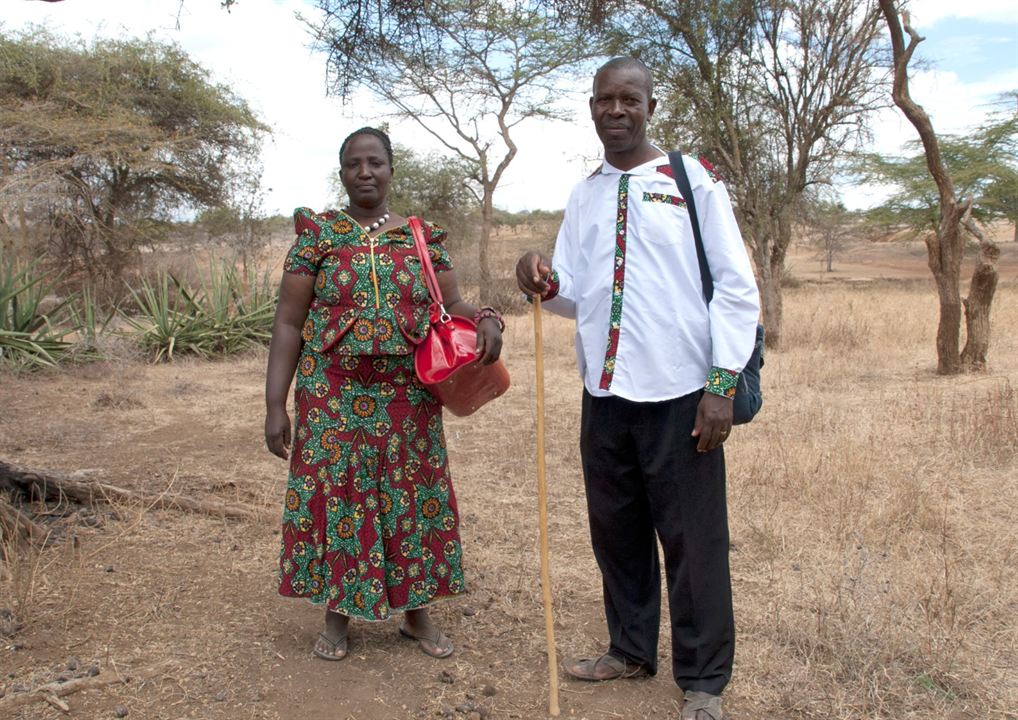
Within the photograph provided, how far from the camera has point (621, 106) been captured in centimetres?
232

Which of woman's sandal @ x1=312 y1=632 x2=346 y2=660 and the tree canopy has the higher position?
the tree canopy

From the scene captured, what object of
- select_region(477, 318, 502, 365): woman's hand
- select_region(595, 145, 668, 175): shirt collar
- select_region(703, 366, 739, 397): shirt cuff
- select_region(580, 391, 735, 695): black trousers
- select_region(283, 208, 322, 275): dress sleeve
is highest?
select_region(595, 145, 668, 175): shirt collar

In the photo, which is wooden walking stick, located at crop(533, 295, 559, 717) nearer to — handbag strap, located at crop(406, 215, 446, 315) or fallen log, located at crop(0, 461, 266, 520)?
handbag strap, located at crop(406, 215, 446, 315)

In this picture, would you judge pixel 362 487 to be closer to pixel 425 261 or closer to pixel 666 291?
pixel 425 261

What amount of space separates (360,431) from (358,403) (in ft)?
0.28

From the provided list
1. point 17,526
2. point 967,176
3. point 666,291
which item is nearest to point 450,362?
point 666,291

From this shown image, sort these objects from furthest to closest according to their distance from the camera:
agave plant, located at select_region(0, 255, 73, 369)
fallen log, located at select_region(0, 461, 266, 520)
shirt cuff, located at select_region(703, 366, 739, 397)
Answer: agave plant, located at select_region(0, 255, 73, 369)
fallen log, located at select_region(0, 461, 266, 520)
shirt cuff, located at select_region(703, 366, 739, 397)

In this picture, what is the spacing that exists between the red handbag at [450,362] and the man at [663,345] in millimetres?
296

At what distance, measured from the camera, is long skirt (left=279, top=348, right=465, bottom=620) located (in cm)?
273

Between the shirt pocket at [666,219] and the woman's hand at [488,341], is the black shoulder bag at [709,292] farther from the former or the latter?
the woman's hand at [488,341]

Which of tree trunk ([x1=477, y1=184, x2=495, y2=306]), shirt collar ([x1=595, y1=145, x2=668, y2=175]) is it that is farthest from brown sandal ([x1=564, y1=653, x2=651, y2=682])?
→ tree trunk ([x1=477, y1=184, x2=495, y2=306])

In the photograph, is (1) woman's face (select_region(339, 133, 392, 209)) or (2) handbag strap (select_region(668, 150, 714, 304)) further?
(1) woman's face (select_region(339, 133, 392, 209))

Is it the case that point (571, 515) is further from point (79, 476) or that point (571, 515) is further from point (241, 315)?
point (241, 315)

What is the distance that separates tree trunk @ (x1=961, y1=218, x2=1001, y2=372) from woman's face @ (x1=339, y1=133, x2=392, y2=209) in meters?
6.57
